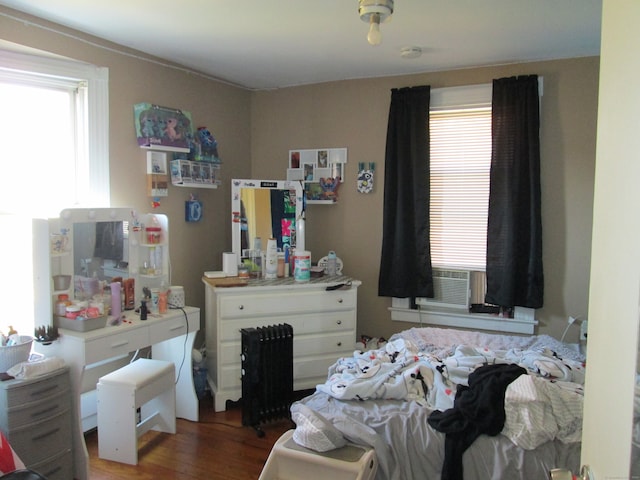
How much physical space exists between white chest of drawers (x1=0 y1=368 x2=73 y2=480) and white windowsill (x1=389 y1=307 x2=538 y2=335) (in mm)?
2464

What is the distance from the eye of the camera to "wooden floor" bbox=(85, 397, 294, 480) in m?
2.58

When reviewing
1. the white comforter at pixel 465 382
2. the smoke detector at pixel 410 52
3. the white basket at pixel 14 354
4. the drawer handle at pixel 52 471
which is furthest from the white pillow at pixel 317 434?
the smoke detector at pixel 410 52

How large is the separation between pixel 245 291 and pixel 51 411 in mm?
1338

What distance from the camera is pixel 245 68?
3678mm

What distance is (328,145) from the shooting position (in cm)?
410

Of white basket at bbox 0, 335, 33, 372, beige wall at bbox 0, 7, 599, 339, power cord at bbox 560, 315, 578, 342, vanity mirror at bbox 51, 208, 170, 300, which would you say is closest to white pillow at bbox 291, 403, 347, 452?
white basket at bbox 0, 335, 33, 372

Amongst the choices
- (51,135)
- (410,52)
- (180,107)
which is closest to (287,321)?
(180,107)

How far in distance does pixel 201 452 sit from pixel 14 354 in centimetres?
Result: 116

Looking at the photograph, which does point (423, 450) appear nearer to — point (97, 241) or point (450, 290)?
point (450, 290)

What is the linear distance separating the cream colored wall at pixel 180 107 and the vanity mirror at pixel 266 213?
38 cm

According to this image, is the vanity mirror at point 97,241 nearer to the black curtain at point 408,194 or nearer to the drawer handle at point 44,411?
the drawer handle at point 44,411

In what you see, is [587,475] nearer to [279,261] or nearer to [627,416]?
[627,416]

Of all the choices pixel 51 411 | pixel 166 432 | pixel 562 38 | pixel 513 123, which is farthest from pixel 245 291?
pixel 562 38

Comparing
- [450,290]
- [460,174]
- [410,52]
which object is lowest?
[450,290]
